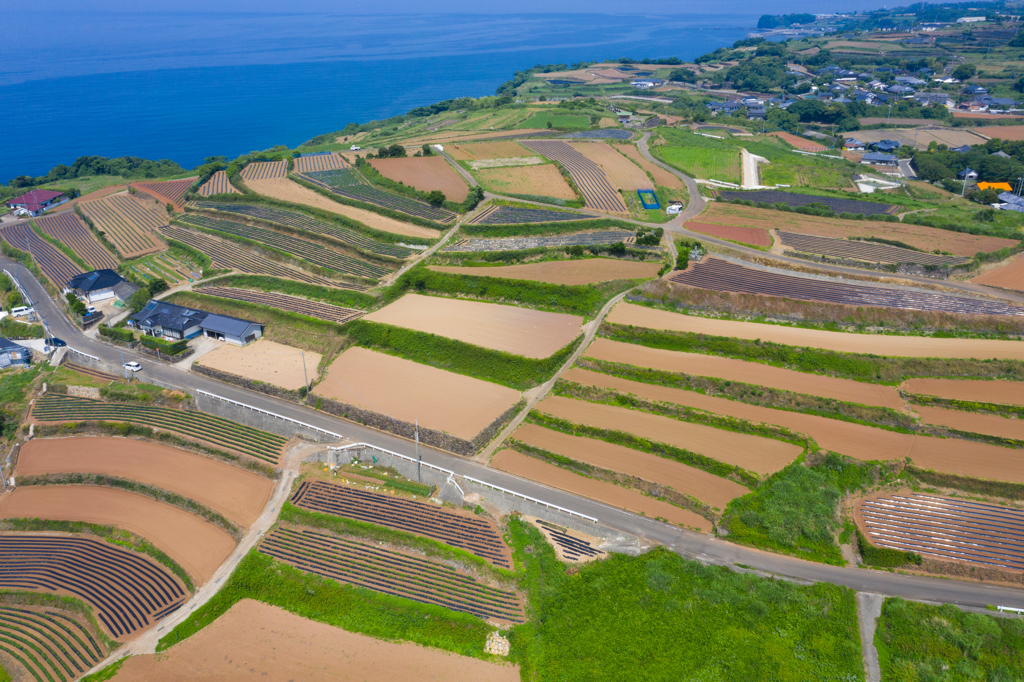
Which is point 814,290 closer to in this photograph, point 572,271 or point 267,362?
point 572,271

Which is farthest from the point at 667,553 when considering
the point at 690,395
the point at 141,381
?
the point at 141,381

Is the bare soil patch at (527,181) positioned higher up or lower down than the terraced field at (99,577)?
higher up

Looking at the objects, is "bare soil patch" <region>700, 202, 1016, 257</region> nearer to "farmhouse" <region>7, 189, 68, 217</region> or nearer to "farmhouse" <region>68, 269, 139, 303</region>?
"farmhouse" <region>68, 269, 139, 303</region>

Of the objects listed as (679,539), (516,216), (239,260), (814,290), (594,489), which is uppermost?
(516,216)

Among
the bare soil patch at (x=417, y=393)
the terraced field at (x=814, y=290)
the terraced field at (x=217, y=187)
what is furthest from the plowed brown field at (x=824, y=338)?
the terraced field at (x=217, y=187)

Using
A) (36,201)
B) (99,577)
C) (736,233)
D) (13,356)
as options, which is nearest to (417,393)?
(99,577)

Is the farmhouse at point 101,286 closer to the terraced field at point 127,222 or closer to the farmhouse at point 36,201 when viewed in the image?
the terraced field at point 127,222

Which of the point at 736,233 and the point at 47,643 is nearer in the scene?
the point at 47,643
